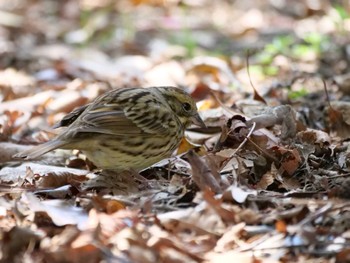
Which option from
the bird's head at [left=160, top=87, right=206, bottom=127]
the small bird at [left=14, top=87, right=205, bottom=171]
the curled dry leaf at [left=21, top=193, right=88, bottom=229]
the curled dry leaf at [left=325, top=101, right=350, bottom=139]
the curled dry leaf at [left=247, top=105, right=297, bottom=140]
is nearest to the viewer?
the curled dry leaf at [left=21, top=193, right=88, bottom=229]

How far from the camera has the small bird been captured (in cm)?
450

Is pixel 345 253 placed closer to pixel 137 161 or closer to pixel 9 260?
pixel 9 260

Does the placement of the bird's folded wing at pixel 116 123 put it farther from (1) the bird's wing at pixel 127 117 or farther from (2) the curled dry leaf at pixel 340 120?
(2) the curled dry leaf at pixel 340 120

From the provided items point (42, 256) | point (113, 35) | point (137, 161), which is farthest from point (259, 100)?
point (113, 35)

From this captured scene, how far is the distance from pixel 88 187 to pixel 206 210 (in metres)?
1.03

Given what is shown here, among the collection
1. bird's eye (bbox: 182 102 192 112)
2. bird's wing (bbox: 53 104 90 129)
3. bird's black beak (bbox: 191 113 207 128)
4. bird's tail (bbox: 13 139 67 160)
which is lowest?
bird's black beak (bbox: 191 113 207 128)

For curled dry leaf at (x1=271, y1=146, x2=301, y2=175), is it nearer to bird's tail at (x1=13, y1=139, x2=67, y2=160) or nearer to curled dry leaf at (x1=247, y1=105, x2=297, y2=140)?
curled dry leaf at (x1=247, y1=105, x2=297, y2=140)

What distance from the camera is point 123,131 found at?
4.61m

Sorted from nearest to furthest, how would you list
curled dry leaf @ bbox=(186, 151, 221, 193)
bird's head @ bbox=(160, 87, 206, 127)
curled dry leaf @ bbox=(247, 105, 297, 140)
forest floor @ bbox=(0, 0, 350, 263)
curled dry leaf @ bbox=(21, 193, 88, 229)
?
forest floor @ bbox=(0, 0, 350, 263), curled dry leaf @ bbox=(21, 193, 88, 229), curled dry leaf @ bbox=(186, 151, 221, 193), curled dry leaf @ bbox=(247, 105, 297, 140), bird's head @ bbox=(160, 87, 206, 127)

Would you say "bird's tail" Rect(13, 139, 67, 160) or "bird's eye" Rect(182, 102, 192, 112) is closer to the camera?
"bird's tail" Rect(13, 139, 67, 160)

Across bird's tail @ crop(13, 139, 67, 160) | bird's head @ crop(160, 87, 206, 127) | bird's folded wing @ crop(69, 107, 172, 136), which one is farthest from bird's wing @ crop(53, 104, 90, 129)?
bird's head @ crop(160, 87, 206, 127)

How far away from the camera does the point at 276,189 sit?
4.27 metres

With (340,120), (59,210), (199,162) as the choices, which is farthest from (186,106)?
(59,210)

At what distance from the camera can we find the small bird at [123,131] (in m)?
4.50
